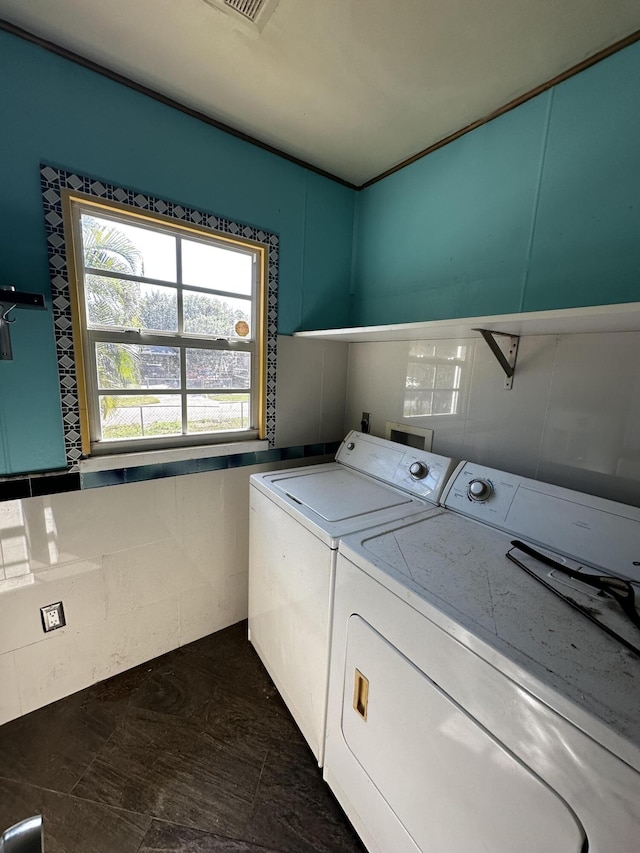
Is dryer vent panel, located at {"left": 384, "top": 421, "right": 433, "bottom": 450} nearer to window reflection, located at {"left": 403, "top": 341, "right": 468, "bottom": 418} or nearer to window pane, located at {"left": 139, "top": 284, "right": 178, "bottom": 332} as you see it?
window reflection, located at {"left": 403, "top": 341, "right": 468, "bottom": 418}

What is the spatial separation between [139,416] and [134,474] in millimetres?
259

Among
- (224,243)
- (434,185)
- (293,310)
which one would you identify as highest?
(434,185)

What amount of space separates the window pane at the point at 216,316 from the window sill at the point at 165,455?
0.55 m

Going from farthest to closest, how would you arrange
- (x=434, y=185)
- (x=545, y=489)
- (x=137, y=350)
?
1. (x=434, y=185)
2. (x=137, y=350)
3. (x=545, y=489)

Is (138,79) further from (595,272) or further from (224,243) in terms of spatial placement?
(595,272)

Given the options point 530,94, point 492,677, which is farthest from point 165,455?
point 530,94

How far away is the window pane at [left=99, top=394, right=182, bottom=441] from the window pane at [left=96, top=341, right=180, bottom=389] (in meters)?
0.06

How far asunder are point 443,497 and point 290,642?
0.84 metres

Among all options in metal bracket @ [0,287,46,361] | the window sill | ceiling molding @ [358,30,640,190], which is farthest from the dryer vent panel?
metal bracket @ [0,287,46,361]

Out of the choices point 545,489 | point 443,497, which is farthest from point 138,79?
point 545,489

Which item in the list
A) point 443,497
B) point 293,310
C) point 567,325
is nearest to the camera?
point 567,325

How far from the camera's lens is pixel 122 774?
1256 millimetres

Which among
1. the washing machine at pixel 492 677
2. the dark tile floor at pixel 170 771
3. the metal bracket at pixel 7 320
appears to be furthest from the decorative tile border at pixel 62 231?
the washing machine at pixel 492 677

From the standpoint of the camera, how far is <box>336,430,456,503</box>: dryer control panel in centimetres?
142
